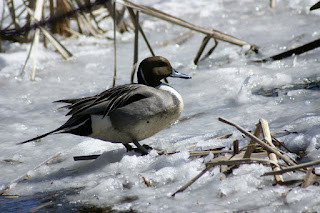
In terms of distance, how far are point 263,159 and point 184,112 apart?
1.70 m

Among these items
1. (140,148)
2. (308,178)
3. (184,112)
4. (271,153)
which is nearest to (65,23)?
(184,112)

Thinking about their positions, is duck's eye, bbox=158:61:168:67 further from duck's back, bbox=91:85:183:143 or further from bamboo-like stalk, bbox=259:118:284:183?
bamboo-like stalk, bbox=259:118:284:183

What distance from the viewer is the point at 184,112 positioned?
4.19 meters

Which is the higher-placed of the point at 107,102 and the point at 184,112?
the point at 107,102

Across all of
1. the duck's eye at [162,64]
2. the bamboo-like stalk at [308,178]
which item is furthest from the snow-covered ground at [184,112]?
the duck's eye at [162,64]

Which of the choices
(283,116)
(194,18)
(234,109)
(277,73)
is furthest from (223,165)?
(194,18)

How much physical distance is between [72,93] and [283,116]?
2.11 m

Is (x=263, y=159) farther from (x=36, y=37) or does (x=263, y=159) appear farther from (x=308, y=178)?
(x=36, y=37)

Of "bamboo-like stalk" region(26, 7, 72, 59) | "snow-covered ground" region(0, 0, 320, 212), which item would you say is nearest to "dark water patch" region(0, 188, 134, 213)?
"snow-covered ground" region(0, 0, 320, 212)

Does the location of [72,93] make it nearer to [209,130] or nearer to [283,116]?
[209,130]

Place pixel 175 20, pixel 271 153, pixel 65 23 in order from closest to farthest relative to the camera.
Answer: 1. pixel 271 153
2. pixel 175 20
3. pixel 65 23

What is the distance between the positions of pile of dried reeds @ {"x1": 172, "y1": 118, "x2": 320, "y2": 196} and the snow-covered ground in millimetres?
58

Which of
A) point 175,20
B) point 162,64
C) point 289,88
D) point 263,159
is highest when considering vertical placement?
point 175,20

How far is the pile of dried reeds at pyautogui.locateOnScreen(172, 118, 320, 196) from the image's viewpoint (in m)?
2.43
